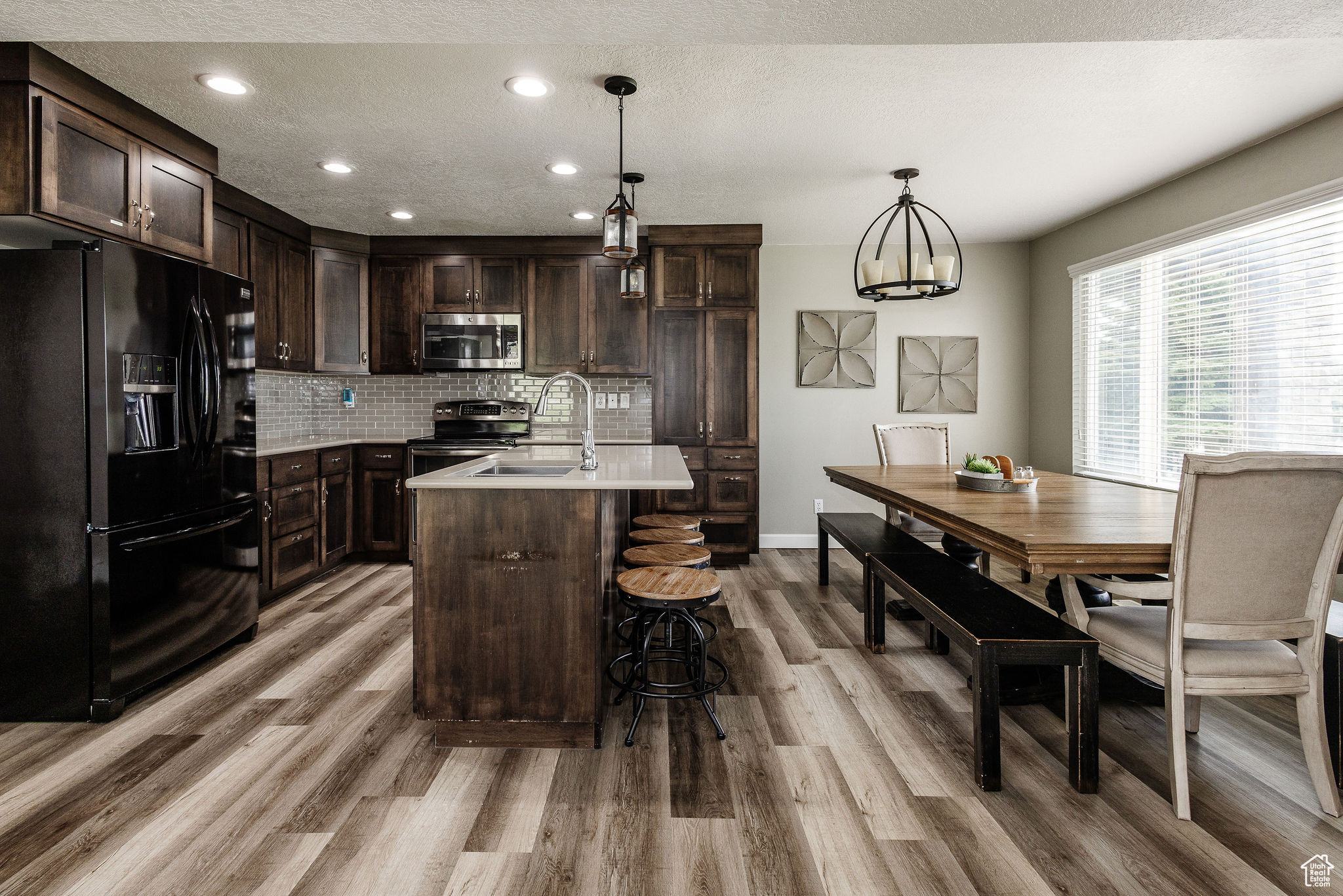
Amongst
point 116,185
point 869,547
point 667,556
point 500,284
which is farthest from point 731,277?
point 116,185

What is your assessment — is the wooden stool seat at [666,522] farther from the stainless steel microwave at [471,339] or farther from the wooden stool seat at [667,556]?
the stainless steel microwave at [471,339]

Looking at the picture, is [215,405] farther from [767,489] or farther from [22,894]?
[767,489]

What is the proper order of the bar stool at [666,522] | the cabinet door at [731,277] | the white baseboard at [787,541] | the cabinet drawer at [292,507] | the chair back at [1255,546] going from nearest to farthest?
the chair back at [1255,546]
the bar stool at [666,522]
the cabinet drawer at [292,507]
the cabinet door at [731,277]
the white baseboard at [787,541]

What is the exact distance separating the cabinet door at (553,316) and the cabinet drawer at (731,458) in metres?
1.20

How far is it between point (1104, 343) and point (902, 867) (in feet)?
13.8

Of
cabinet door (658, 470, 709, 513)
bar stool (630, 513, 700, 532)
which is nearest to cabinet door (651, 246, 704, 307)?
cabinet door (658, 470, 709, 513)

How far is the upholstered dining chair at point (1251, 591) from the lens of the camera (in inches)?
69.5

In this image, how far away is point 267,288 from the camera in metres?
4.29

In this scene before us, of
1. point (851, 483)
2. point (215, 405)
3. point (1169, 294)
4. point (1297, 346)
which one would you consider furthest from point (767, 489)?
point (215, 405)

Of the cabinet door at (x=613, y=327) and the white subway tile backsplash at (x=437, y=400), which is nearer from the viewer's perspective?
the cabinet door at (x=613, y=327)

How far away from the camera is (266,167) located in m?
3.61

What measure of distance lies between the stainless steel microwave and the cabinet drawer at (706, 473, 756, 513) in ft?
5.92

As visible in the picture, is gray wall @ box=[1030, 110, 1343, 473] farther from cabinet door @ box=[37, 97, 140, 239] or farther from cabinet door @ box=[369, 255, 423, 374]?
cabinet door @ box=[37, 97, 140, 239]

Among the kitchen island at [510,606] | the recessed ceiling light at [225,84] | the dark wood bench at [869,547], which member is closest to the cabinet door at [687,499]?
the dark wood bench at [869,547]
